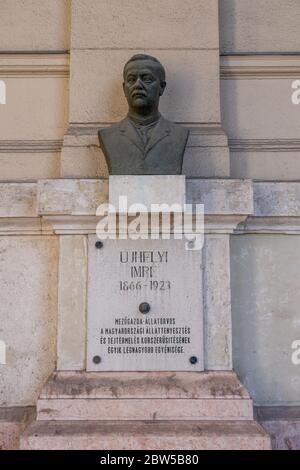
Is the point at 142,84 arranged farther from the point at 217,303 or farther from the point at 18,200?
the point at 217,303

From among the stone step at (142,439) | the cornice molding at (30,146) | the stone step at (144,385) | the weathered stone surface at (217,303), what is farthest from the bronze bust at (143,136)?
the stone step at (142,439)

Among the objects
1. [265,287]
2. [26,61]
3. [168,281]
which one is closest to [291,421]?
[265,287]

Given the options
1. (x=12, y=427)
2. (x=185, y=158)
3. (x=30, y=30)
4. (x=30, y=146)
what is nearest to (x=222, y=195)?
(x=185, y=158)

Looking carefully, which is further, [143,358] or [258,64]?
[258,64]

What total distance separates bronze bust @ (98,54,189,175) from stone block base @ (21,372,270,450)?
1472 mm

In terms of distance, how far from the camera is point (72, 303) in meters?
3.54

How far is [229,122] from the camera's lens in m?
4.05

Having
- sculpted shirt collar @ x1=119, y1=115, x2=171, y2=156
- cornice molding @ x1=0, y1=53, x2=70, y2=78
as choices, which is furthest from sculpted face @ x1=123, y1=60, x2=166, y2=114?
cornice molding @ x1=0, y1=53, x2=70, y2=78

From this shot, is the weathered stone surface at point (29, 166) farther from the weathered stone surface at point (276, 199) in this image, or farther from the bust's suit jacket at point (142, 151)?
the weathered stone surface at point (276, 199)

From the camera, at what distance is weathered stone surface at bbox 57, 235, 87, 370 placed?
11.5 feet

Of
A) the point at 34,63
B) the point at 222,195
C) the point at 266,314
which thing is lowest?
the point at 266,314

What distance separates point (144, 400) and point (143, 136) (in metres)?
1.86
